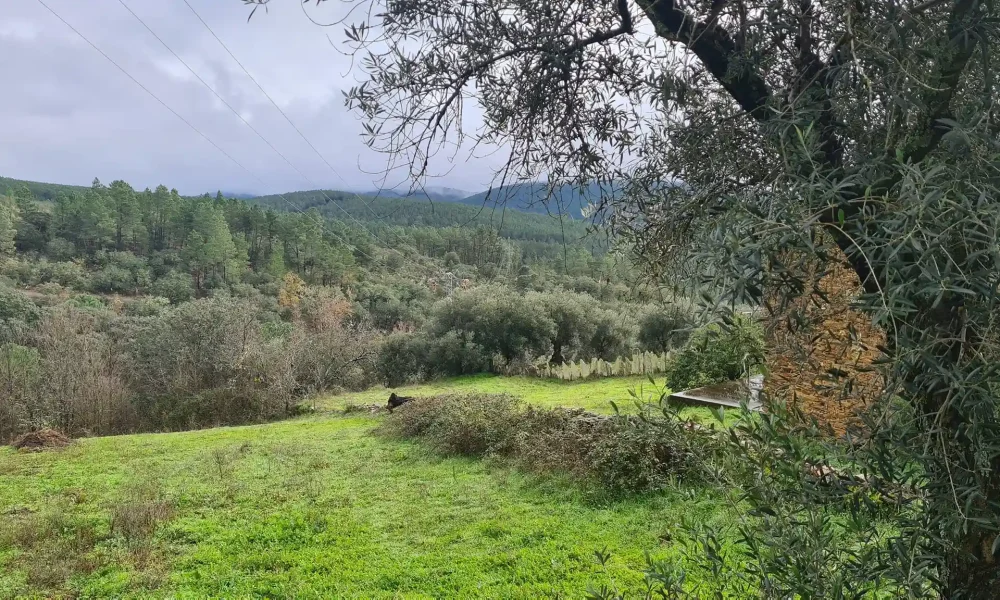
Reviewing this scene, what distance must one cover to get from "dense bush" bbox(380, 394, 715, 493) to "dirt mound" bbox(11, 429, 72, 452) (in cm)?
720

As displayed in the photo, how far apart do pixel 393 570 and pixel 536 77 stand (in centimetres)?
510

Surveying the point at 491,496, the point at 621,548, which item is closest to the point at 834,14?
the point at 621,548

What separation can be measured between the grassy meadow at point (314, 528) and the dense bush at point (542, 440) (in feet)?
1.15

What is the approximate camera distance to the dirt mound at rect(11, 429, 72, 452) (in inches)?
480

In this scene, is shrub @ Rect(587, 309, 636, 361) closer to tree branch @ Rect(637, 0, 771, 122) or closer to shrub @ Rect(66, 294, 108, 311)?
tree branch @ Rect(637, 0, 771, 122)

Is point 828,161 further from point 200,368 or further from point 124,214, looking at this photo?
point 124,214

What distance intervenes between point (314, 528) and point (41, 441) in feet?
32.4

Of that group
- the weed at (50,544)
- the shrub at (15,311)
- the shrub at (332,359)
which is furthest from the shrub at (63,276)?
the weed at (50,544)

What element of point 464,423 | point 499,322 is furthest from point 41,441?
point 499,322

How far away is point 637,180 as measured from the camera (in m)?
2.19

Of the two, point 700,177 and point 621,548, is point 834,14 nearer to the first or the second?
point 700,177

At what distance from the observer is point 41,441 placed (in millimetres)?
12523

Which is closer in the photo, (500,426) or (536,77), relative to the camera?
(536,77)

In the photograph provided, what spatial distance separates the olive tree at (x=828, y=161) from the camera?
100cm
